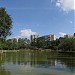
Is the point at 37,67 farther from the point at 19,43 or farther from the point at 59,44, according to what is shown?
the point at 19,43

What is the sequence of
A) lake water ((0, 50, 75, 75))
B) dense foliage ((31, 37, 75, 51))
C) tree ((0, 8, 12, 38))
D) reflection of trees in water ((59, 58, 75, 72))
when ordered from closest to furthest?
lake water ((0, 50, 75, 75)) → reflection of trees in water ((59, 58, 75, 72)) → tree ((0, 8, 12, 38)) → dense foliage ((31, 37, 75, 51))

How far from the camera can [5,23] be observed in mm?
51812

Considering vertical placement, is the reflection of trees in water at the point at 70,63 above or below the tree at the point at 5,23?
below

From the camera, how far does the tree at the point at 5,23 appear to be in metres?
50.7

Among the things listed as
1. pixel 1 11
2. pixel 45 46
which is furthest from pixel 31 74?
pixel 45 46

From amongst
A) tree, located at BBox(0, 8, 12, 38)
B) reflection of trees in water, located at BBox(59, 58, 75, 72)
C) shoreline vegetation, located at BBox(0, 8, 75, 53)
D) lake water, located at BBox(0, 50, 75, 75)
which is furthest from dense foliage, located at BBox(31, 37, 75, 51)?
lake water, located at BBox(0, 50, 75, 75)

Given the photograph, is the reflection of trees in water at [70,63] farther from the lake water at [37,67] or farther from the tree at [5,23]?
the tree at [5,23]

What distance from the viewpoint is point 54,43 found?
167 m

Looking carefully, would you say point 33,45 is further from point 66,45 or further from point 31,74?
point 31,74

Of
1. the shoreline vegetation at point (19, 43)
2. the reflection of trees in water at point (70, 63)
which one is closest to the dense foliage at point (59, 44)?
the shoreline vegetation at point (19, 43)

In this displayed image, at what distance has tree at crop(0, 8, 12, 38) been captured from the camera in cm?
5066

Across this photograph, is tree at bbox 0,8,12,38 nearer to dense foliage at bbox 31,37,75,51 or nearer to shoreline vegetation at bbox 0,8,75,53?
shoreline vegetation at bbox 0,8,75,53

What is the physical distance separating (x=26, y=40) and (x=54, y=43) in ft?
101

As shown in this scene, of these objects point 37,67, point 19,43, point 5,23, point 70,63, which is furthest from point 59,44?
point 37,67
